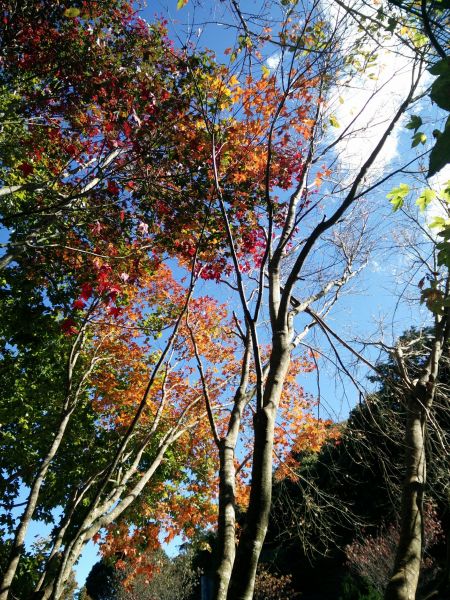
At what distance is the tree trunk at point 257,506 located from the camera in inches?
A: 62.1

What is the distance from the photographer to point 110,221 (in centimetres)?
585

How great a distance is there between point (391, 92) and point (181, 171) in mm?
3022

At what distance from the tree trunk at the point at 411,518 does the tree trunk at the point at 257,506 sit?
1.70 m

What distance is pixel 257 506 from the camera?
1680 mm

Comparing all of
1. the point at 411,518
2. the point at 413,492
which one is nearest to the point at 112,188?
the point at 413,492

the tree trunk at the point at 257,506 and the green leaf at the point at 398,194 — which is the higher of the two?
the green leaf at the point at 398,194

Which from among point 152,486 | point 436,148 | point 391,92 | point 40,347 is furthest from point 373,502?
point 436,148

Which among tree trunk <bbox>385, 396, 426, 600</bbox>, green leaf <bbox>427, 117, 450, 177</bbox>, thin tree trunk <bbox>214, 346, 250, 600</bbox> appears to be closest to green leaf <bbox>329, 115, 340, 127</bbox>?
tree trunk <bbox>385, 396, 426, 600</bbox>

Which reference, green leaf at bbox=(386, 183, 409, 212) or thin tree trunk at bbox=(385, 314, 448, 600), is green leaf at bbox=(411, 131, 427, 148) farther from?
thin tree trunk at bbox=(385, 314, 448, 600)

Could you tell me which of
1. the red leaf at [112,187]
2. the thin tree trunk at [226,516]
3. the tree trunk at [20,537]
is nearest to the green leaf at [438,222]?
the thin tree trunk at [226,516]

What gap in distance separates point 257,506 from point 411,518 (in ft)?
8.87

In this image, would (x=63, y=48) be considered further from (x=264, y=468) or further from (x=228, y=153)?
(x=264, y=468)

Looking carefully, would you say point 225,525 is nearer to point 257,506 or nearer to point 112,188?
point 257,506

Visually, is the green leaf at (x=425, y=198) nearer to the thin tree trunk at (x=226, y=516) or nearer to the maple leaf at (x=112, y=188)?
the thin tree trunk at (x=226, y=516)
